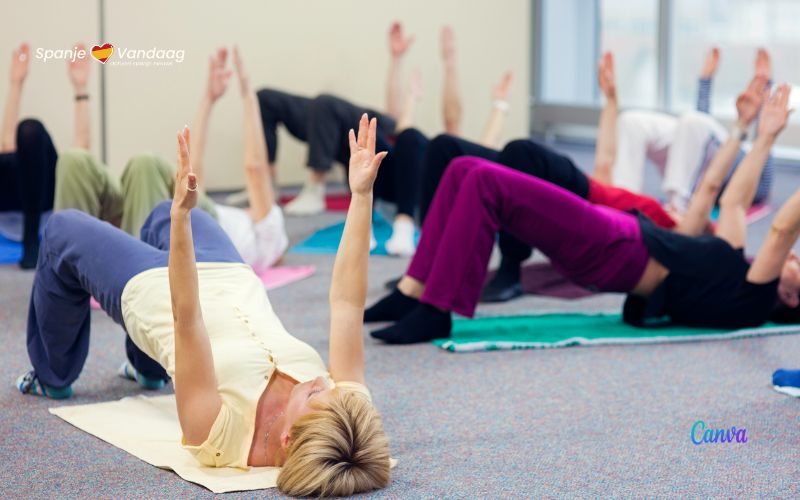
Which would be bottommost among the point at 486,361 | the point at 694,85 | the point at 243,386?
the point at 486,361

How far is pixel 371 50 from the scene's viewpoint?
611 cm

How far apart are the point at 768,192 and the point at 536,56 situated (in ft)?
10.5

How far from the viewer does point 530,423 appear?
2.39 metres

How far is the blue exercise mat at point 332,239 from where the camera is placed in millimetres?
4430

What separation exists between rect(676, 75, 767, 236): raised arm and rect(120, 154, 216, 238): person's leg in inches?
59.9

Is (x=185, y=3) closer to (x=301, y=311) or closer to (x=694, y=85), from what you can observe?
(x=301, y=311)

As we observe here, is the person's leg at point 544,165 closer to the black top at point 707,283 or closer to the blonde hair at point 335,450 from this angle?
the black top at point 707,283

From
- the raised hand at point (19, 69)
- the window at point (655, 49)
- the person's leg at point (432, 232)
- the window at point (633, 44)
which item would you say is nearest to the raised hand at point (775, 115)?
the person's leg at point (432, 232)

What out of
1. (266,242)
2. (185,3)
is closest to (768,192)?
(266,242)

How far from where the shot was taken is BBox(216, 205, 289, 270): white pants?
12.0ft

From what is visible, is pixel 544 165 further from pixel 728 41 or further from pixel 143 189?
pixel 728 41

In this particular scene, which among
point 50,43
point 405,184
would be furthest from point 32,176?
point 405,184

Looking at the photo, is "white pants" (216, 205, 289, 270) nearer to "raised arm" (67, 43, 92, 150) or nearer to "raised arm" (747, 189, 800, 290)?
"raised arm" (67, 43, 92, 150)

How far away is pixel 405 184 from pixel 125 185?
1204 mm
